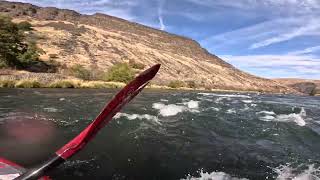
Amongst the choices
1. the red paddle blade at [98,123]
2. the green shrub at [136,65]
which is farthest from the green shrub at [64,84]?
the red paddle blade at [98,123]

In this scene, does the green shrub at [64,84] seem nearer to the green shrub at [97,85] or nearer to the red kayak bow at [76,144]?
the green shrub at [97,85]

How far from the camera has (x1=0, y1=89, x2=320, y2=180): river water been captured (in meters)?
11.9

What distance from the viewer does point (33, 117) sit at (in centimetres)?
2105

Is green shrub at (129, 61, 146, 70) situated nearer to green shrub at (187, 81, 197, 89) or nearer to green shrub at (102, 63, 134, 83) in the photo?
green shrub at (187, 81, 197, 89)

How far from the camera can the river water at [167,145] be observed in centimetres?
1191

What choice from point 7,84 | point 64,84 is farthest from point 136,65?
point 7,84

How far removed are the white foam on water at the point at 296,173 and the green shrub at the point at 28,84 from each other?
37493 mm

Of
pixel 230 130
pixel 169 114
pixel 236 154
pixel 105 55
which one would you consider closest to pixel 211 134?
pixel 230 130

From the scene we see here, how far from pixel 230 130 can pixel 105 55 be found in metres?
78.6

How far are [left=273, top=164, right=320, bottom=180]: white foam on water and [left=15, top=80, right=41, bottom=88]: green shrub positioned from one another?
37493 mm

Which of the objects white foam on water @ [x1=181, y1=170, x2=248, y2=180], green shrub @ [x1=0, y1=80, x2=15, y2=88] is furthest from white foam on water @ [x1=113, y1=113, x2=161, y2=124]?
green shrub @ [x1=0, y1=80, x2=15, y2=88]

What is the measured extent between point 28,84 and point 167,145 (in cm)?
3395

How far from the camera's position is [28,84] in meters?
45.1

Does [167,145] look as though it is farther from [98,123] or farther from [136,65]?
[136,65]
